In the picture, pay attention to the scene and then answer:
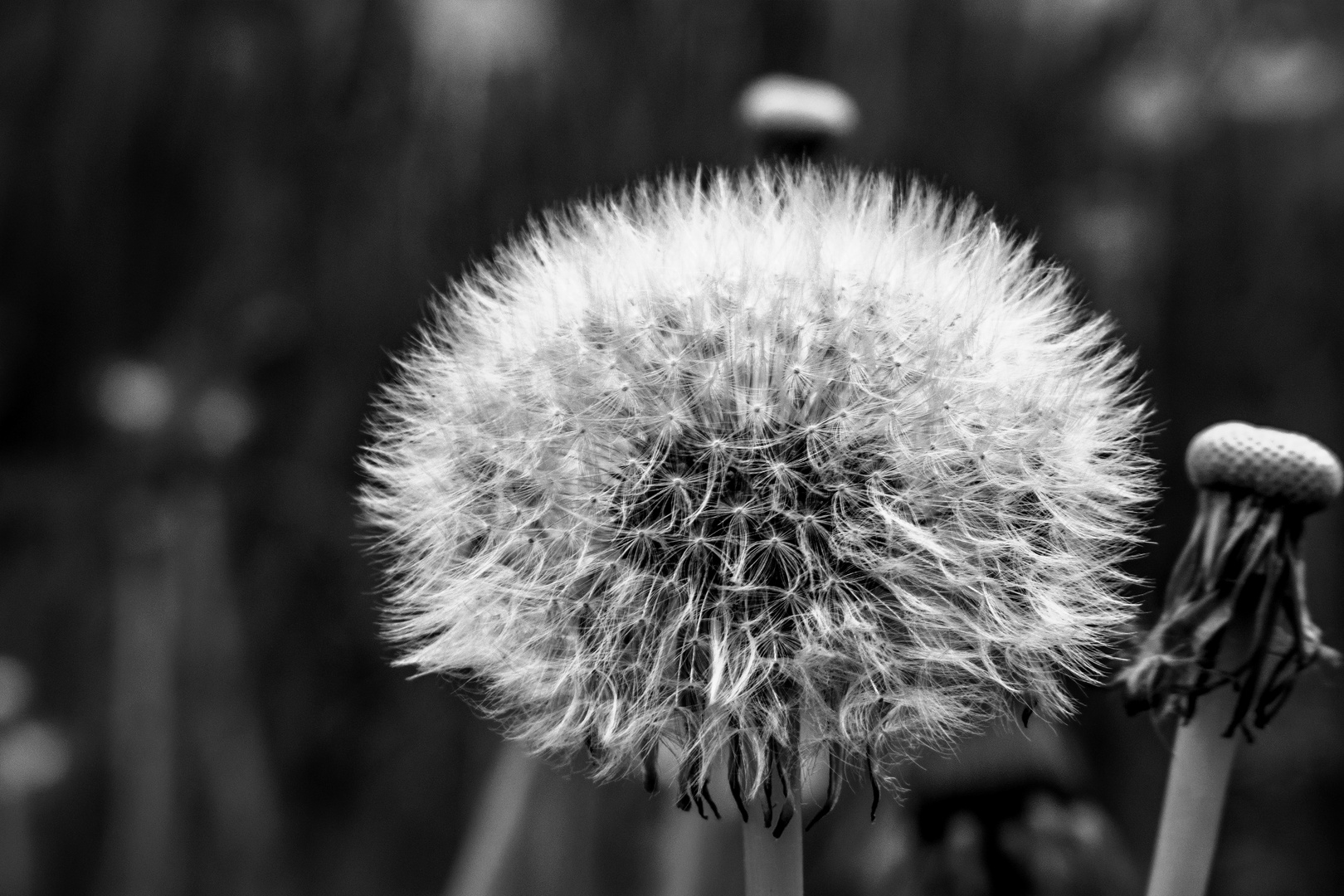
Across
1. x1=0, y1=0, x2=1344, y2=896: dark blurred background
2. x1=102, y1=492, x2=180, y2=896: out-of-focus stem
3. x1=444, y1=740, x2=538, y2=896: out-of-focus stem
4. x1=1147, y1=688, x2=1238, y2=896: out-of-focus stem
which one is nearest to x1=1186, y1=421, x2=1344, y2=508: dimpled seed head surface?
x1=1147, y1=688, x2=1238, y2=896: out-of-focus stem

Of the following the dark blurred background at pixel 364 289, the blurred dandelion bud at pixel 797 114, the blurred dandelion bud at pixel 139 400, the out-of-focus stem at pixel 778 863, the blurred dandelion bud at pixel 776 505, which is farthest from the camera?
the blurred dandelion bud at pixel 139 400

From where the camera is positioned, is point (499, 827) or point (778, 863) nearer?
point (778, 863)

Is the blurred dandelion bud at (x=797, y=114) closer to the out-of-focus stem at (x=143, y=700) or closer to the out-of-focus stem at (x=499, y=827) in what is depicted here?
the out-of-focus stem at (x=499, y=827)

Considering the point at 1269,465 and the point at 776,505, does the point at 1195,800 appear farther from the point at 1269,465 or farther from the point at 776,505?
the point at 776,505

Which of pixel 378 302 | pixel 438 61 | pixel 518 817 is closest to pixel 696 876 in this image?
pixel 518 817

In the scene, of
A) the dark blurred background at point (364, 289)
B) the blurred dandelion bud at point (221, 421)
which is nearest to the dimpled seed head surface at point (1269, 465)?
the dark blurred background at point (364, 289)

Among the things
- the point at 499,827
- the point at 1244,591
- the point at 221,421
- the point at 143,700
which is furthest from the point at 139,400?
the point at 1244,591
